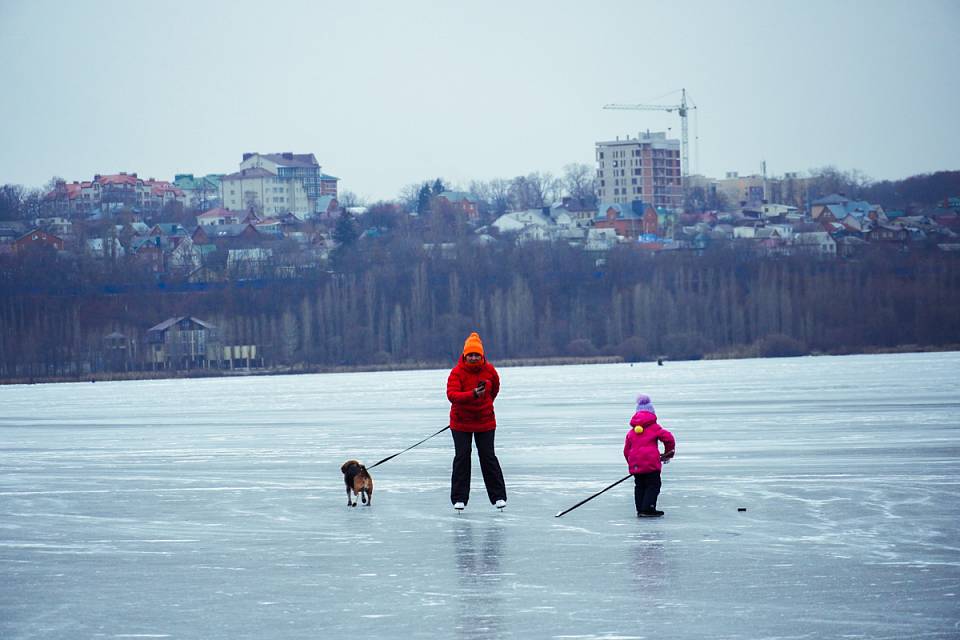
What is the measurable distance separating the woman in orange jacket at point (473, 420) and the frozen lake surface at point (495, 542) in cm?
27

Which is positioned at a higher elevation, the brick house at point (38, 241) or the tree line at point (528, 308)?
the brick house at point (38, 241)

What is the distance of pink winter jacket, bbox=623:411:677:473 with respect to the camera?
12664 millimetres

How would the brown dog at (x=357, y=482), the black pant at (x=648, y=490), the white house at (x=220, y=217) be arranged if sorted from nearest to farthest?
the black pant at (x=648, y=490)
the brown dog at (x=357, y=482)
the white house at (x=220, y=217)

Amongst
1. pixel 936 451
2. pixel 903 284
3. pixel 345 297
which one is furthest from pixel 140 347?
pixel 936 451

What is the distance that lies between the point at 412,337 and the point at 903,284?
35.0 metres

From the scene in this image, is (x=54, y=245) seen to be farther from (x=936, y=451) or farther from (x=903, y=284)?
(x=936, y=451)

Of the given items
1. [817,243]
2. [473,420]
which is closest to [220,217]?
[817,243]

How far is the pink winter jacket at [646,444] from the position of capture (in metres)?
12.7

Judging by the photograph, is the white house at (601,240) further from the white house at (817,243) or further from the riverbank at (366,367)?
the riverbank at (366,367)

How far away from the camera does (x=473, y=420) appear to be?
13.5 m

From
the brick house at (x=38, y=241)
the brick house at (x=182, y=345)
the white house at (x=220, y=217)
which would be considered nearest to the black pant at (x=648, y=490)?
the brick house at (x=182, y=345)

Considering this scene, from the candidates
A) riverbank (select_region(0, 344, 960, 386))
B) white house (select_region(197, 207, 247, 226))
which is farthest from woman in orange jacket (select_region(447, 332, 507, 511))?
white house (select_region(197, 207, 247, 226))

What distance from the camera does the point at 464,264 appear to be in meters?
123

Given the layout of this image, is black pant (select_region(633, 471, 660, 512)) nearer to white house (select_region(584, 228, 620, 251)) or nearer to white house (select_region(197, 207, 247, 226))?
white house (select_region(584, 228, 620, 251))
